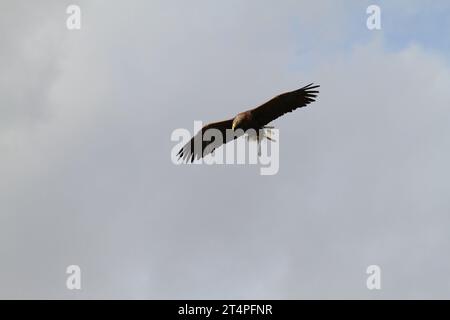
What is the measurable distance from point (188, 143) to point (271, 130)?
3277 millimetres

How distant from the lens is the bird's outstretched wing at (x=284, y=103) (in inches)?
1097

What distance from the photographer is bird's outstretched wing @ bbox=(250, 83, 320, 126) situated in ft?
91.4

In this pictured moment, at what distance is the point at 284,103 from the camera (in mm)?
28016

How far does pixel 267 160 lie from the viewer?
28859mm
